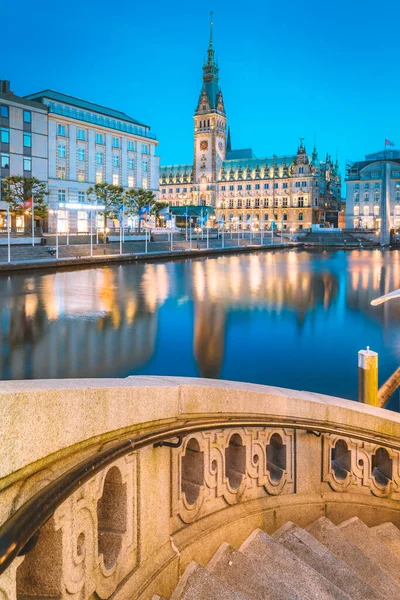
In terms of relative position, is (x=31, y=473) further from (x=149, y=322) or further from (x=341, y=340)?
(x=149, y=322)

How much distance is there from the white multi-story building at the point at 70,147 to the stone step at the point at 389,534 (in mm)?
67618

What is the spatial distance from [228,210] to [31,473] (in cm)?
17754

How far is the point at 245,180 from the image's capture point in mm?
173875

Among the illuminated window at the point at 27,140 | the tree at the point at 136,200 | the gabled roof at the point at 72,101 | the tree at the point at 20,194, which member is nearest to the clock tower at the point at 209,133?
the gabled roof at the point at 72,101

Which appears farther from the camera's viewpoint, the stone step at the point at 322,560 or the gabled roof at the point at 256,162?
the gabled roof at the point at 256,162

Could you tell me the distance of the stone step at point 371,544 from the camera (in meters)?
5.23

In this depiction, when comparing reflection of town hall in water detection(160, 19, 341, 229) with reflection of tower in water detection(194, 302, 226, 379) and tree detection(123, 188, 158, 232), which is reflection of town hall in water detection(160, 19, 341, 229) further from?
reflection of tower in water detection(194, 302, 226, 379)

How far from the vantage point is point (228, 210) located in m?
177

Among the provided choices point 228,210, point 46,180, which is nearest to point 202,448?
point 46,180

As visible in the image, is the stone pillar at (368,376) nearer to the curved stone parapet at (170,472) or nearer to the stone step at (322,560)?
the curved stone parapet at (170,472)

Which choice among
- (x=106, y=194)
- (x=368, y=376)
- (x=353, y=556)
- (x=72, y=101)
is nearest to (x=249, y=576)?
(x=353, y=556)

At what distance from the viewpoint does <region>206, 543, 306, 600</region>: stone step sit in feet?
12.2

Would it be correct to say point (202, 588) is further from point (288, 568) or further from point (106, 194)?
point (106, 194)

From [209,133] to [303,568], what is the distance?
594ft
